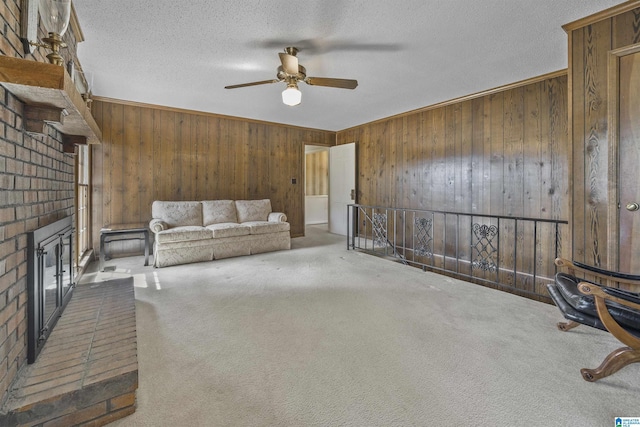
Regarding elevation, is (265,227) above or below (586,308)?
above

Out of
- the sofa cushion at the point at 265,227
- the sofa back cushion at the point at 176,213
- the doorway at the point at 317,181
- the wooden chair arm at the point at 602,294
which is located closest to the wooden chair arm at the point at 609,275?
the wooden chair arm at the point at 602,294

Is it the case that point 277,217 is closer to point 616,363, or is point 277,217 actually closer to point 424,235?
point 424,235

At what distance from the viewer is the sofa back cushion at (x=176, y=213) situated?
4488mm

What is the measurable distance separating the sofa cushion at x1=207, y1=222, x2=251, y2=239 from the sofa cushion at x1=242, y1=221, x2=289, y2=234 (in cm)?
11

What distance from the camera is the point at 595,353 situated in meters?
1.86

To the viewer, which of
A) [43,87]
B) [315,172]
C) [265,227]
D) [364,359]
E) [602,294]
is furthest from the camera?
[315,172]

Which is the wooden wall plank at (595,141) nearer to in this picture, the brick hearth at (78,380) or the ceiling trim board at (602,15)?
the ceiling trim board at (602,15)

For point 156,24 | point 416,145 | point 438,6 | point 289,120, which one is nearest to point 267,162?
point 289,120

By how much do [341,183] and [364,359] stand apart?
17.1 feet

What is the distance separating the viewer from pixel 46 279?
1756 mm

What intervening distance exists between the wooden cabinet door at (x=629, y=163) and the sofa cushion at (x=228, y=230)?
169 inches

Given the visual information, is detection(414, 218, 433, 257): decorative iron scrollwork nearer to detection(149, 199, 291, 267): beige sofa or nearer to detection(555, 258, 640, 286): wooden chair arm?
detection(149, 199, 291, 267): beige sofa

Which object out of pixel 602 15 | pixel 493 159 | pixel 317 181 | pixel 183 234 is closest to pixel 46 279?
pixel 183 234

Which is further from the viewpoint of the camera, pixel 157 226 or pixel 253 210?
pixel 253 210
